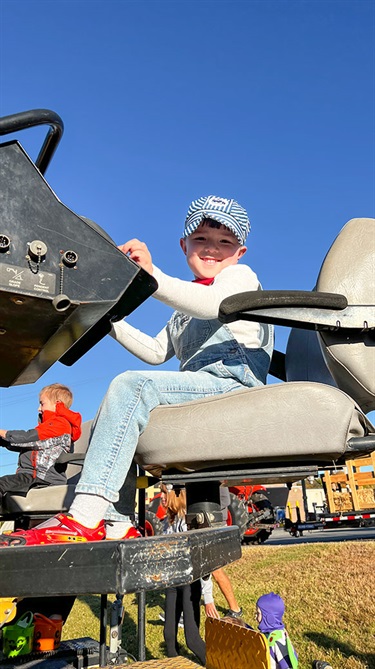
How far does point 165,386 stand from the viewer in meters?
1.67

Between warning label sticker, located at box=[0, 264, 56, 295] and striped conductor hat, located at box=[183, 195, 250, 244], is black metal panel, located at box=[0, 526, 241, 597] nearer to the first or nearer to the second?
warning label sticker, located at box=[0, 264, 56, 295]

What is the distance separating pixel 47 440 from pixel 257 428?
Result: 246cm

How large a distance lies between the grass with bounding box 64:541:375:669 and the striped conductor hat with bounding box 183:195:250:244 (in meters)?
2.57

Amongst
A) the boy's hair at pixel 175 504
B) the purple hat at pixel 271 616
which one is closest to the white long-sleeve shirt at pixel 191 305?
the purple hat at pixel 271 616

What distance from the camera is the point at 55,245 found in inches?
41.6

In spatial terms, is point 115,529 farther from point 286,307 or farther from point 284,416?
point 286,307

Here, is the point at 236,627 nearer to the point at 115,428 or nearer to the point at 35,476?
the point at 115,428

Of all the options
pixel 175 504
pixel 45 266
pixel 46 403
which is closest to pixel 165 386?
pixel 45 266

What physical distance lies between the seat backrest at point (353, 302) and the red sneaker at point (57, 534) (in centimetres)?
86

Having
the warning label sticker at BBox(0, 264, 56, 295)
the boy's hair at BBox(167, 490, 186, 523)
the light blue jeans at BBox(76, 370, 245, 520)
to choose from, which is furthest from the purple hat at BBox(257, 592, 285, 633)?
the boy's hair at BBox(167, 490, 186, 523)

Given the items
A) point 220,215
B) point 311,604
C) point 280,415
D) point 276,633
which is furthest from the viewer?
point 311,604

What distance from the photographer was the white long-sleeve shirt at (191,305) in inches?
63.2

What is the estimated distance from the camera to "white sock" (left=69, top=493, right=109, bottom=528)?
133cm

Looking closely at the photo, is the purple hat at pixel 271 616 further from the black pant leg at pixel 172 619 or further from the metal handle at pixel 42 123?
the metal handle at pixel 42 123
